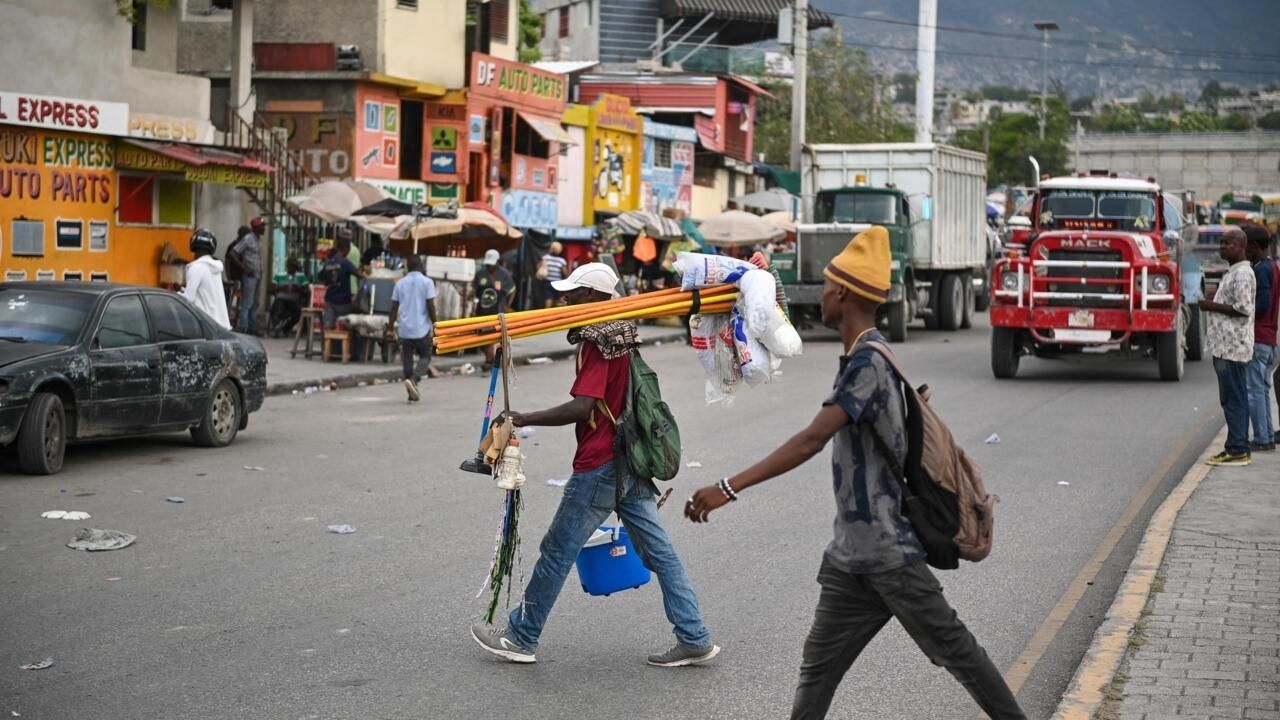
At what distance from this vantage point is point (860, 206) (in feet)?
99.4

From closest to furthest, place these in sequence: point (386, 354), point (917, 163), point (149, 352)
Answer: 1. point (149, 352)
2. point (386, 354)
3. point (917, 163)

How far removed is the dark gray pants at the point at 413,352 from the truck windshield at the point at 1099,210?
937 centimetres

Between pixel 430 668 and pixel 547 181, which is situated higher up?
pixel 547 181

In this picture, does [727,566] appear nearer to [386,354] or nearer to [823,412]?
[823,412]

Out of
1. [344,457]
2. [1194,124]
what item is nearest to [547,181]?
[344,457]

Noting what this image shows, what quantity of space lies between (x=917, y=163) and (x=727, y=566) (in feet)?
78.1

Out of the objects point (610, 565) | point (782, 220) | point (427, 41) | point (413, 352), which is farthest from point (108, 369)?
point (782, 220)

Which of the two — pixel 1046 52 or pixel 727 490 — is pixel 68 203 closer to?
pixel 727 490

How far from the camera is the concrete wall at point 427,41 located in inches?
1241

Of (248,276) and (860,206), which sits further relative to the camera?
(860,206)

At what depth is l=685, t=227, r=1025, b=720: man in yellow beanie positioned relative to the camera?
5086 millimetres

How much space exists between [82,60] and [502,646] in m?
18.5

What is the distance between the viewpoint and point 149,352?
13.3 meters

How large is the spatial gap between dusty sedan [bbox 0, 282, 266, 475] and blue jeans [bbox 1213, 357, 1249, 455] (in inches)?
342
